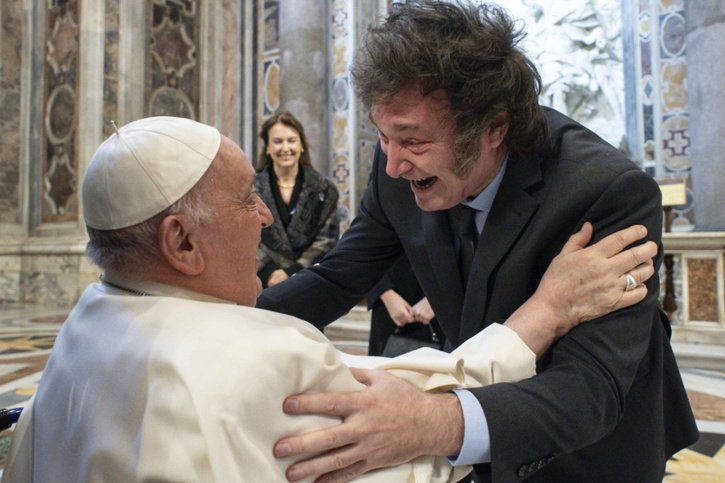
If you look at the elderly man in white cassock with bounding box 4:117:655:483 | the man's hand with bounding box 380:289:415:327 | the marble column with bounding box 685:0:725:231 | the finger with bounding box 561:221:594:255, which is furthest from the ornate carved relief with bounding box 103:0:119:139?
the finger with bounding box 561:221:594:255

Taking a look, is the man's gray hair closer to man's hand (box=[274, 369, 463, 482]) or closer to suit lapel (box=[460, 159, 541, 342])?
man's hand (box=[274, 369, 463, 482])

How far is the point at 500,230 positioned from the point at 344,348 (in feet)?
13.2

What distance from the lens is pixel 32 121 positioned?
8523 millimetres

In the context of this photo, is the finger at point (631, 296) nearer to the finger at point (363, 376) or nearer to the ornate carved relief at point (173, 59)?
the finger at point (363, 376)

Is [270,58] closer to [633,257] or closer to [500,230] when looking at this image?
[500,230]

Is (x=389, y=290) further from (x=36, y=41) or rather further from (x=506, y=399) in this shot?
(x=36, y=41)

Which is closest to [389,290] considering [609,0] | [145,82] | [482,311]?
[482,311]

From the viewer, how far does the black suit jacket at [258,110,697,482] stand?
127 centimetres

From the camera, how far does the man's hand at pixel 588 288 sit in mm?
1341

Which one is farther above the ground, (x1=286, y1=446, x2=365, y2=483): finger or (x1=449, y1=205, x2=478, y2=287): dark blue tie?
(x1=449, y1=205, x2=478, y2=287): dark blue tie

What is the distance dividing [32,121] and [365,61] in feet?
27.3

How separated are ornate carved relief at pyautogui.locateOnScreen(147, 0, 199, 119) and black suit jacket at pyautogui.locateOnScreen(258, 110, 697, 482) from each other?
24.7 ft

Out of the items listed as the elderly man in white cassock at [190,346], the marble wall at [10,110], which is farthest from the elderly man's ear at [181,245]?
the marble wall at [10,110]

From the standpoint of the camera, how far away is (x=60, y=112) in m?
8.23
